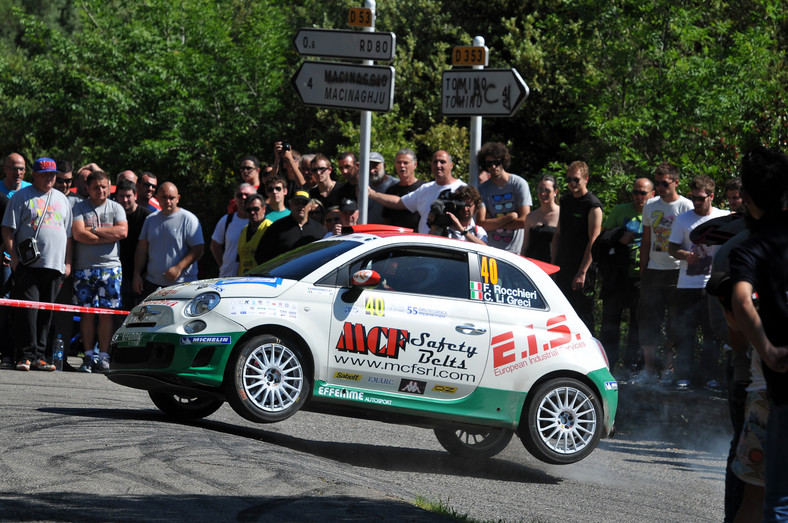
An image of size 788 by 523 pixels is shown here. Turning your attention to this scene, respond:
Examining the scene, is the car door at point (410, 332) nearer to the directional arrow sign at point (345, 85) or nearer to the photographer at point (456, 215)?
the photographer at point (456, 215)

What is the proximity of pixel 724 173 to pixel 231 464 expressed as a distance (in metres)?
10.6

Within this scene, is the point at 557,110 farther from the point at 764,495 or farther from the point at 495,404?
the point at 764,495

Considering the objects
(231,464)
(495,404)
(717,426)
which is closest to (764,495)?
(231,464)

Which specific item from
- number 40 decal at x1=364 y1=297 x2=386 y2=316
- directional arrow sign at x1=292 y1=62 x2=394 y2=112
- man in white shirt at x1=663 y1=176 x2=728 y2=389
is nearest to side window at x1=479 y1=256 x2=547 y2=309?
number 40 decal at x1=364 y1=297 x2=386 y2=316

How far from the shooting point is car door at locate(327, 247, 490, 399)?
9.27 meters

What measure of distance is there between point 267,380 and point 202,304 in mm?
793

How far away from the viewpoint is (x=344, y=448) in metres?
9.82

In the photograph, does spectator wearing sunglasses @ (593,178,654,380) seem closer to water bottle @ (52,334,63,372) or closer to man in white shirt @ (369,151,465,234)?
man in white shirt @ (369,151,465,234)

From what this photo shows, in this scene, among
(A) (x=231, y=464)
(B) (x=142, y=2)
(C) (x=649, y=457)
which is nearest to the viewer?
(A) (x=231, y=464)

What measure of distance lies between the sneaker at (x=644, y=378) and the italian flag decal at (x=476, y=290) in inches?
152

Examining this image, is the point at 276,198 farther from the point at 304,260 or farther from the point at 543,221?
the point at 304,260

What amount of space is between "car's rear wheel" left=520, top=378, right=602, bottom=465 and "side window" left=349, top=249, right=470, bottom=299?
3.56 feet

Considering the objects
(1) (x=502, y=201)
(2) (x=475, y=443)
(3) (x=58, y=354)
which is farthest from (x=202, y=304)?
(3) (x=58, y=354)

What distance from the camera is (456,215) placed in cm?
1138
